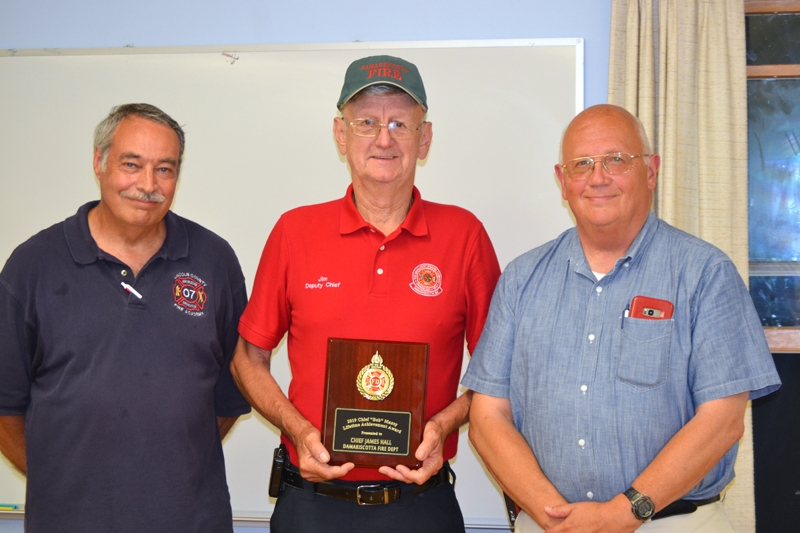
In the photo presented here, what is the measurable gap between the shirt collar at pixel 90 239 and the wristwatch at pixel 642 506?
157cm

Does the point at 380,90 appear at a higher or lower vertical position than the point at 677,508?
higher

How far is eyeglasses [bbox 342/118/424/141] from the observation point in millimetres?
1938

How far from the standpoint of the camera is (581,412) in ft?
5.45

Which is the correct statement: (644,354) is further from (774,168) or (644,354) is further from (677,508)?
(774,168)

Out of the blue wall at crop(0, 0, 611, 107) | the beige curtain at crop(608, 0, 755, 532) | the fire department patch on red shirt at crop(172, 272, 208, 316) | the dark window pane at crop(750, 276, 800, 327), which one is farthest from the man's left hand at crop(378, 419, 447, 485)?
the dark window pane at crop(750, 276, 800, 327)

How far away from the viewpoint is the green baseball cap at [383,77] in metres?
1.92

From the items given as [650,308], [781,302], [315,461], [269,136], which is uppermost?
[269,136]

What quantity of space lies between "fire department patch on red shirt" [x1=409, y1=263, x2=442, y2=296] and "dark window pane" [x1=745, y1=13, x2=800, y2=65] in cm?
226

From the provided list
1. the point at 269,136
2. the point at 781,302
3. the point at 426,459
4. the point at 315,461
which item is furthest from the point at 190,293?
the point at 781,302

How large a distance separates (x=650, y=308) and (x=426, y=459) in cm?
77

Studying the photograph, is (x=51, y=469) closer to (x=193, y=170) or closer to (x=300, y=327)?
(x=300, y=327)

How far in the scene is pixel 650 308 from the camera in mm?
1661

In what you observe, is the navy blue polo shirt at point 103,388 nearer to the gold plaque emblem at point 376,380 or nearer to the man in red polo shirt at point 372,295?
the man in red polo shirt at point 372,295

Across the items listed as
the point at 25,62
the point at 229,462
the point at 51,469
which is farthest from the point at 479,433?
the point at 25,62
